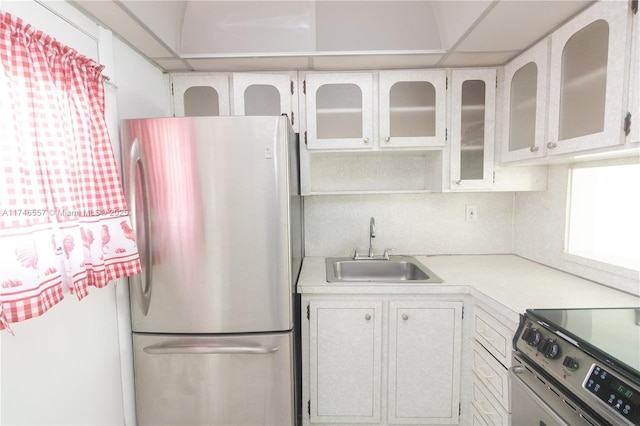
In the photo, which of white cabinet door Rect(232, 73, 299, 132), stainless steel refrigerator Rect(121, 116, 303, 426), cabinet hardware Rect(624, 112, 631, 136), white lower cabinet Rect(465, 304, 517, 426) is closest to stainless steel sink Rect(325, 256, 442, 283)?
white lower cabinet Rect(465, 304, 517, 426)

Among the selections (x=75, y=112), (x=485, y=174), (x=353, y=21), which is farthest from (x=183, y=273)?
(x=485, y=174)

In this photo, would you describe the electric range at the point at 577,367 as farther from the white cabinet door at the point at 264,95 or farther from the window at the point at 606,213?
the white cabinet door at the point at 264,95

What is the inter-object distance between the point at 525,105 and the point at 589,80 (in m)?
0.40

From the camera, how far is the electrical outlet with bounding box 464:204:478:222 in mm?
2113

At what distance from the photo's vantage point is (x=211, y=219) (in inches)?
51.6

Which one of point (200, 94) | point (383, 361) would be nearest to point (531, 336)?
point (383, 361)

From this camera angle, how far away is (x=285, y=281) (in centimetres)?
135

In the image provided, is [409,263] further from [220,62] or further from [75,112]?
[75,112]

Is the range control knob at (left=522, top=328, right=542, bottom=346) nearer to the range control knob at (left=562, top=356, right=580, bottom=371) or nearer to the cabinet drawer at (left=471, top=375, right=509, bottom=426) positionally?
the range control knob at (left=562, top=356, right=580, bottom=371)

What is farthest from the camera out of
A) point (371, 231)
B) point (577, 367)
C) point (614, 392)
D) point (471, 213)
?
point (471, 213)

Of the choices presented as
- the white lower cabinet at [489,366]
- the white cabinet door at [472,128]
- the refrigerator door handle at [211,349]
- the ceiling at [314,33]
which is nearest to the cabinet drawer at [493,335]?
the white lower cabinet at [489,366]

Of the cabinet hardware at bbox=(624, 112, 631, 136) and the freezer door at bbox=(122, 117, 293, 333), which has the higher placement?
the cabinet hardware at bbox=(624, 112, 631, 136)

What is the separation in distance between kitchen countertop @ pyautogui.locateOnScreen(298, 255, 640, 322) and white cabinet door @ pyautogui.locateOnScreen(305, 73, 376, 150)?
820 millimetres

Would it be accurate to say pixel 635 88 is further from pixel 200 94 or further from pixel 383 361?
pixel 200 94
